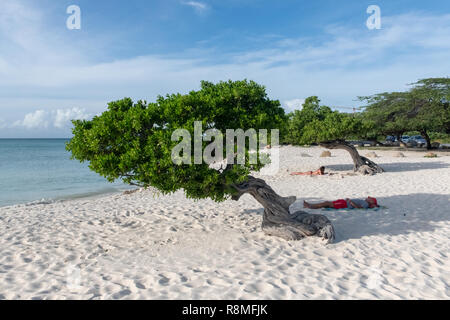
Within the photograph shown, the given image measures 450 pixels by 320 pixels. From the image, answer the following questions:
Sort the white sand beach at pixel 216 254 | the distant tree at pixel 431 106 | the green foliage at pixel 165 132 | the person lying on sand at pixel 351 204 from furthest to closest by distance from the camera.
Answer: the distant tree at pixel 431 106 → the person lying on sand at pixel 351 204 → the green foliage at pixel 165 132 → the white sand beach at pixel 216 254

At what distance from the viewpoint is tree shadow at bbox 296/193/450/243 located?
334 inches

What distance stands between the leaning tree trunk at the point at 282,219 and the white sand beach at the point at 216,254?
0.81 feet

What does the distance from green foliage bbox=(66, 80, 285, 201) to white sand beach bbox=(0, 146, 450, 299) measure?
5.33 feet

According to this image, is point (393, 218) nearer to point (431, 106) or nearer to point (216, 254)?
point (216, 254)

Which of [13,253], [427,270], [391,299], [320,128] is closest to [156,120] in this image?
[13,253]

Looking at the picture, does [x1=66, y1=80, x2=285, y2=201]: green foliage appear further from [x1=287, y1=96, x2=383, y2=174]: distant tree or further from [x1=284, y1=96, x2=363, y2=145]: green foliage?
[x1=287, y1=96, x2=383, y2=174]: distant tree

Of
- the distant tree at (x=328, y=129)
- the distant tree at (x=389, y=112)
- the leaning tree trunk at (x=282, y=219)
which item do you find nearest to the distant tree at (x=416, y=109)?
the distant tree at (x=389, y=112)

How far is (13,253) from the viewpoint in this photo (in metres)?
7.29

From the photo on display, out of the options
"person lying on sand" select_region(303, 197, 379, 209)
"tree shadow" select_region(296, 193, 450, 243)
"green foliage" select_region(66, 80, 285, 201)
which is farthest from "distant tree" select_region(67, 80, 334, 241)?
"person lying on sand" select_region(303, 197, 379, 209)

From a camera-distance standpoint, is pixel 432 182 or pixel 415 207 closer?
pixel 415 207

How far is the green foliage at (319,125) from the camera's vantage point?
18.1 meters

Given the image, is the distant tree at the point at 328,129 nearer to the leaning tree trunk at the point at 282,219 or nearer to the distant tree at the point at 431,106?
the leaning tree trunk at the point at 282,219

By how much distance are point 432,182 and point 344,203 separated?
26.7ft
